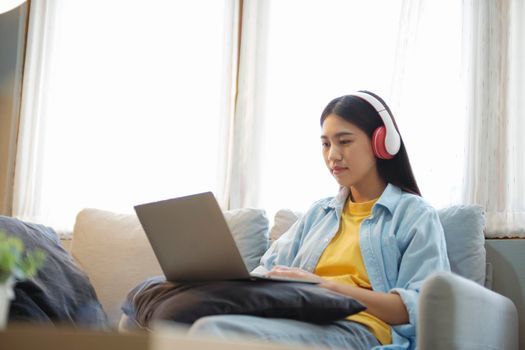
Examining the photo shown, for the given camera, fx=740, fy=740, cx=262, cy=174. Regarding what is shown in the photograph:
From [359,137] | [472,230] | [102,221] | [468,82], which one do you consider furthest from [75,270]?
[468,82]

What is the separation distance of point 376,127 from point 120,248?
3.49 ft

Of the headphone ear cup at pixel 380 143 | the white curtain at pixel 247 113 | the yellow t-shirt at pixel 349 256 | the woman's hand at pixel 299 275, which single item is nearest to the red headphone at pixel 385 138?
the headphone ear cup at pixel 380 143

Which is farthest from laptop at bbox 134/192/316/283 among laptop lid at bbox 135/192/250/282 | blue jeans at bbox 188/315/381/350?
blue jeans at bbox 188/315/381/350

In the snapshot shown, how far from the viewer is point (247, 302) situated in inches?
58.7

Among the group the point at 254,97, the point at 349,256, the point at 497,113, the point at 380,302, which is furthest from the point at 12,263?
the point at 254,97

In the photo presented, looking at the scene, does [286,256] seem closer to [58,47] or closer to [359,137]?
[359,137]

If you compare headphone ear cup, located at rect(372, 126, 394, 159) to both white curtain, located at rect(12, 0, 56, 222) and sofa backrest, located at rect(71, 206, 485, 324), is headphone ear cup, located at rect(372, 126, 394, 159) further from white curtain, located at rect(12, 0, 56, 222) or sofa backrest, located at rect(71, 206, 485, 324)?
white curtain, located at rect(12, 0, 56, 222)

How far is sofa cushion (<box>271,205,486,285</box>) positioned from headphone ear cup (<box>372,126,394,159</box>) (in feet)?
0.88

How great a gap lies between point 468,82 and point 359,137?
2.19 ft

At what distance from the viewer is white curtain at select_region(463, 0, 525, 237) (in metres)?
2.48

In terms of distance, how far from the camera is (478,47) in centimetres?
260

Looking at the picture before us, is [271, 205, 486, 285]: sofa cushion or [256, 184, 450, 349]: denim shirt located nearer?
[256, 184, 450, 349]: denim shirt

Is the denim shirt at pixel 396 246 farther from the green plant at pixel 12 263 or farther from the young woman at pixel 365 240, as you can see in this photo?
the green plant at pixel 12 263

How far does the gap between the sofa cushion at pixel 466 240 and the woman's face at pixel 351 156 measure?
0.81 ft
